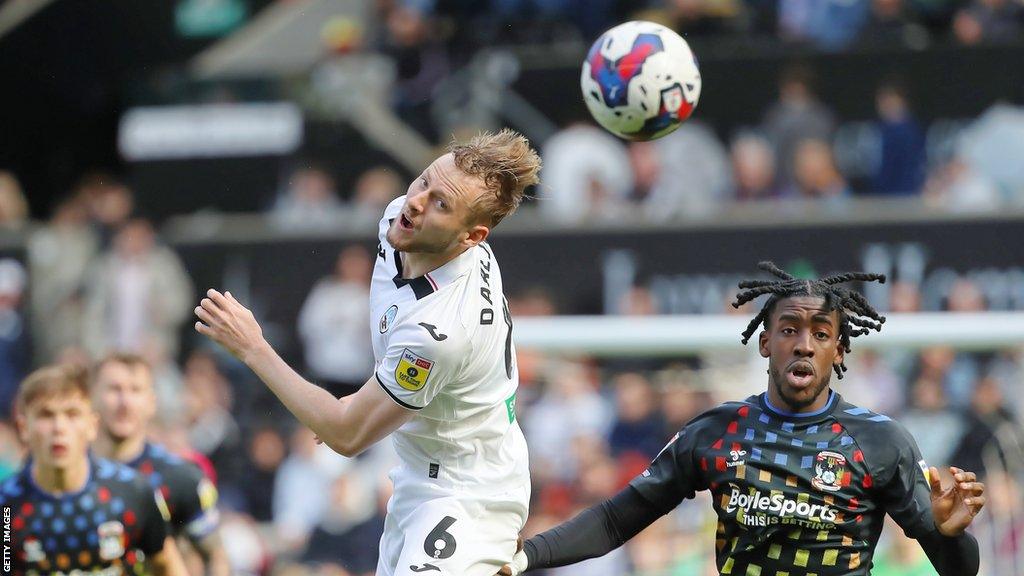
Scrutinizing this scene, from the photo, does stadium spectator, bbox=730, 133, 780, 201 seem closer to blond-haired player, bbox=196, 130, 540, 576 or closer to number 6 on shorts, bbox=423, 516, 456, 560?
blond-haired player, bbox=196, 130, 540, 576

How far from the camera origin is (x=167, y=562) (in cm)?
695

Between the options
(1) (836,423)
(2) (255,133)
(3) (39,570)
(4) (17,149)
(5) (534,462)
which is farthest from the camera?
(4) (17,149)

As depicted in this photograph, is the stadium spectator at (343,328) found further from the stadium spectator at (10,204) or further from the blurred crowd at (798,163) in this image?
the stadium spectator at (10,204)

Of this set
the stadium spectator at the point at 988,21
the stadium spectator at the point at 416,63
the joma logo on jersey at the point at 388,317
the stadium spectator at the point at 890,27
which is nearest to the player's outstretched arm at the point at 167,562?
the joma logo on jersey at the point at 388,317

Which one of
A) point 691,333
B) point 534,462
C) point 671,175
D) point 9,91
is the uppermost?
point 9,91

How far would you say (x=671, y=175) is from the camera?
14.0 metres

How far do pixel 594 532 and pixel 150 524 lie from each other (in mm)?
2289

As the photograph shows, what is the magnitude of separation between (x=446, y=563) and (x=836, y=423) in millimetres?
1452

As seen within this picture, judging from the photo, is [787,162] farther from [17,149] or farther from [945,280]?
[17,149]

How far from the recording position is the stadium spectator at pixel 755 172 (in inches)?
545

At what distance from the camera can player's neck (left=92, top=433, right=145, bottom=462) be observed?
764cm

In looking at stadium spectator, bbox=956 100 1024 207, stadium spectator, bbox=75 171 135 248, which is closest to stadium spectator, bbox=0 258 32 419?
stadium spectator, bbox=75 171 135 248

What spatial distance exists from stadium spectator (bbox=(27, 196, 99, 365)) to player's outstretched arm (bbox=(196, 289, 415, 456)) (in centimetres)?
1047

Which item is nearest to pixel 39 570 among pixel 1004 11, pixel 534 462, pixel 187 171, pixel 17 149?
pixel 534 462
